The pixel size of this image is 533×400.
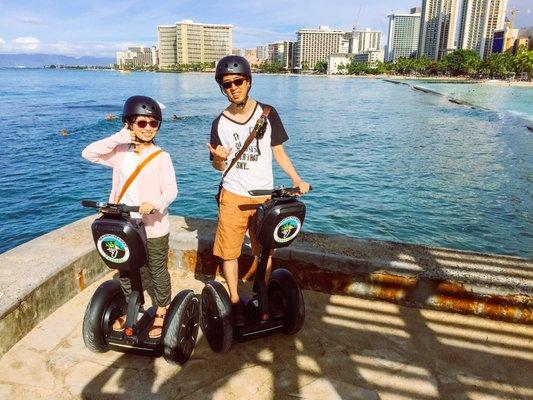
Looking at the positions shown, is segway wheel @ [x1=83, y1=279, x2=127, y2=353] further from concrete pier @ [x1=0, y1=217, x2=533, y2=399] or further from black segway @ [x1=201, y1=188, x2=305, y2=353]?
black segway @ [x1=201, y1=188, x2=305, y2=353]

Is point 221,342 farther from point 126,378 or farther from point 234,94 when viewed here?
point 234,94

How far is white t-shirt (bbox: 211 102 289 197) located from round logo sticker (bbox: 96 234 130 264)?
3.15 feet

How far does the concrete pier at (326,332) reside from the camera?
2703 millimetres

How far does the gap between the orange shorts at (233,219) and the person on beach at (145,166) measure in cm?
45

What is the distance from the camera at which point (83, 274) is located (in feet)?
12.3

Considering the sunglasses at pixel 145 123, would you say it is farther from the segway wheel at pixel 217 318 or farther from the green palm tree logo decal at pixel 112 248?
the segway wheel at pixel 217 318

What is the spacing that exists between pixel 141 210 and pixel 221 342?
Result: 47.6 inches

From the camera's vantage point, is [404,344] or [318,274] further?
[318,274]

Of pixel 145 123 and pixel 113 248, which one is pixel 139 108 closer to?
pixel 145 123

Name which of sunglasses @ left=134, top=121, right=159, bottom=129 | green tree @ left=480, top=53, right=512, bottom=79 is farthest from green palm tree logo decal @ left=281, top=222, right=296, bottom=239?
green tree @ left=480, top=53, right=512, bottom=79

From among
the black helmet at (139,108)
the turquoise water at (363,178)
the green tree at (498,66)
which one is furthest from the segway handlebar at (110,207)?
the green tree at (498,66)

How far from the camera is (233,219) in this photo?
10.3ft

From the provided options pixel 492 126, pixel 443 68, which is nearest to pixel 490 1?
pixel 443 68

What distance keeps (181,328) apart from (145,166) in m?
1.26
